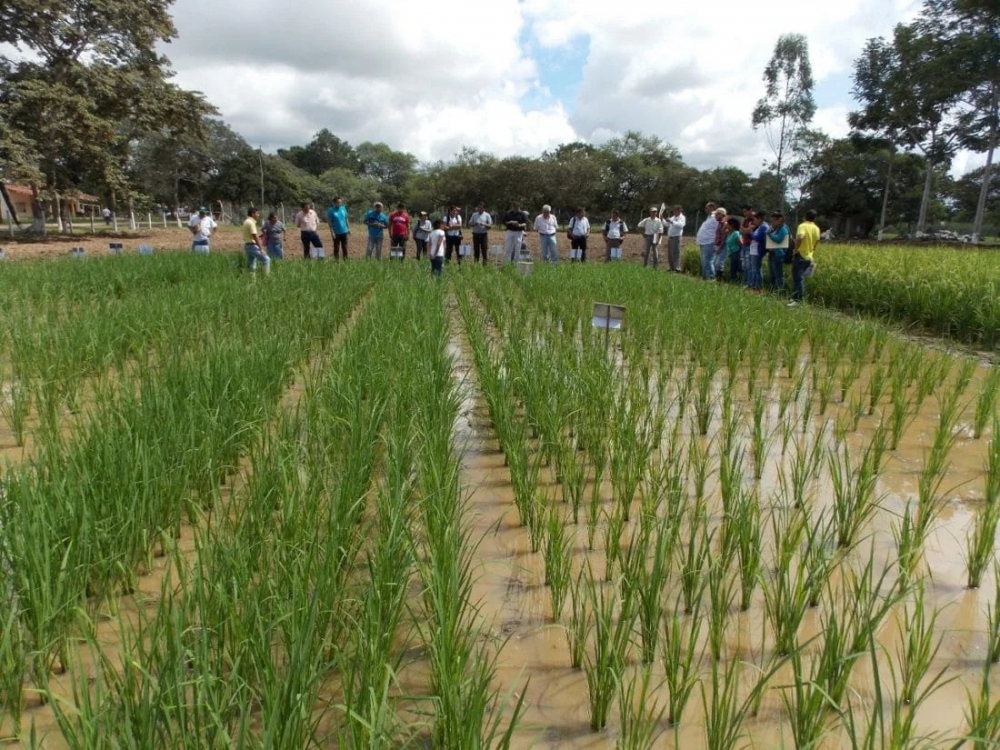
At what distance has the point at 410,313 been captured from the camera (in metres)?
5.18

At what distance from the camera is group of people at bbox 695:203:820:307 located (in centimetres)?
773

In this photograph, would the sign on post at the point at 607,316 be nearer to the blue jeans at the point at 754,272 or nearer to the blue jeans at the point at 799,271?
the blue jeans at the point at 799,271

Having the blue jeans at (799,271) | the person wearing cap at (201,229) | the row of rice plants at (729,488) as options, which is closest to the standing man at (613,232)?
the blue jeans at (799,271)

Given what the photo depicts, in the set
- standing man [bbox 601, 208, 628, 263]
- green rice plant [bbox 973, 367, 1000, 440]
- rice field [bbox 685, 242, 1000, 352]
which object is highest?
standing man [bbox 601, 208, 628, 263]

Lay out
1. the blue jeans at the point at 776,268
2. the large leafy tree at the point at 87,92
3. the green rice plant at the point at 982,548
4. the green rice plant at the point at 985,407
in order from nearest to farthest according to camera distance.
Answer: the green rice plant at the point at 982,548 → the green rice plant at the point at 985,407 → the blue jeans at the point at 776,268 → the large leafy tree at the point at 87,92

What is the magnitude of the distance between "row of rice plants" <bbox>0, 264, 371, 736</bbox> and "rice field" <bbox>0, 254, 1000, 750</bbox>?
1 centimetres

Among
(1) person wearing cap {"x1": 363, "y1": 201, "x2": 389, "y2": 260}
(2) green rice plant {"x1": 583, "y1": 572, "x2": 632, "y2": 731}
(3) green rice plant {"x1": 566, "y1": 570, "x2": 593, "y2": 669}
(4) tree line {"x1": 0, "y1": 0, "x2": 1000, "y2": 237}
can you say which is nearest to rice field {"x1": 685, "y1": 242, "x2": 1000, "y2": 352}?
(3) green rice plant {"x1": 566, "y1": 570, "x2": 593, "y2": 669}

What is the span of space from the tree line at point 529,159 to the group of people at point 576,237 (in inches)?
402

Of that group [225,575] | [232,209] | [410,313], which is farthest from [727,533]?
[232,209]

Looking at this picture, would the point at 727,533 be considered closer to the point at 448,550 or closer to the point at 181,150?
the point at 448,550

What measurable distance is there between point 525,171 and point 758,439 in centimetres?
3318

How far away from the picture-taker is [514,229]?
1194 cm

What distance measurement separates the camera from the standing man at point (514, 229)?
11727 millimetres

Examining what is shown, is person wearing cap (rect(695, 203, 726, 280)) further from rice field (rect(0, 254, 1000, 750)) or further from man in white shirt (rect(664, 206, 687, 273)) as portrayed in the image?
rice field (rect(0, 254, 1000, 750))
